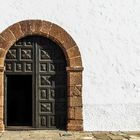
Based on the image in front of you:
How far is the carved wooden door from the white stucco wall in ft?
1.86

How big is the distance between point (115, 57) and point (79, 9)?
1.45m

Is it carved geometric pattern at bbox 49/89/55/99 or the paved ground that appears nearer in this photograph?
the paved ground

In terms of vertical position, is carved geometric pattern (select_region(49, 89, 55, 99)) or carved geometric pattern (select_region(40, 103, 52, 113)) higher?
carved geometric pattern (select_region(49, 89, 55, 99))

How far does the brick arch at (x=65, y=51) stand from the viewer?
31.3 feet

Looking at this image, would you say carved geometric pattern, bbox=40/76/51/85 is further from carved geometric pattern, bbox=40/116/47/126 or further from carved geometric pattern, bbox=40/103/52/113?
carved geometric pattern, bbox=40/116/47/126

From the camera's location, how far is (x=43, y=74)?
975 cm

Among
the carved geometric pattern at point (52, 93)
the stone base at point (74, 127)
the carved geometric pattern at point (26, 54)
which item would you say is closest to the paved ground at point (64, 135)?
the stone base at point (74, 127)

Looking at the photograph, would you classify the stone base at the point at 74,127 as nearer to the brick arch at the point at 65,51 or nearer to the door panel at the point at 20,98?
the brick arch at the point at 65,51

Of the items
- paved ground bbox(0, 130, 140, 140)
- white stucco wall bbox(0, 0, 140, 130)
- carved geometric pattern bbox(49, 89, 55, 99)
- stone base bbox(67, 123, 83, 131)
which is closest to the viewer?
paved ground bbox(0, 130, 140, 140)

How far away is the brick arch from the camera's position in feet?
31.3

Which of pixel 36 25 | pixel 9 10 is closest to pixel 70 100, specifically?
pixel 36 25

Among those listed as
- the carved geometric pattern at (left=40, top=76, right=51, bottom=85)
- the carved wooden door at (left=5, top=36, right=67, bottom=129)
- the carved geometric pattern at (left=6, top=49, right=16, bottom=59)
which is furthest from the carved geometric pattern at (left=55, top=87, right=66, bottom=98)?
the carved geometric pattern at (left=6, top=49, right=16, bottom=59)

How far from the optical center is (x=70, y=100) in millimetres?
9586

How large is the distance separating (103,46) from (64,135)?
7.78 ft
